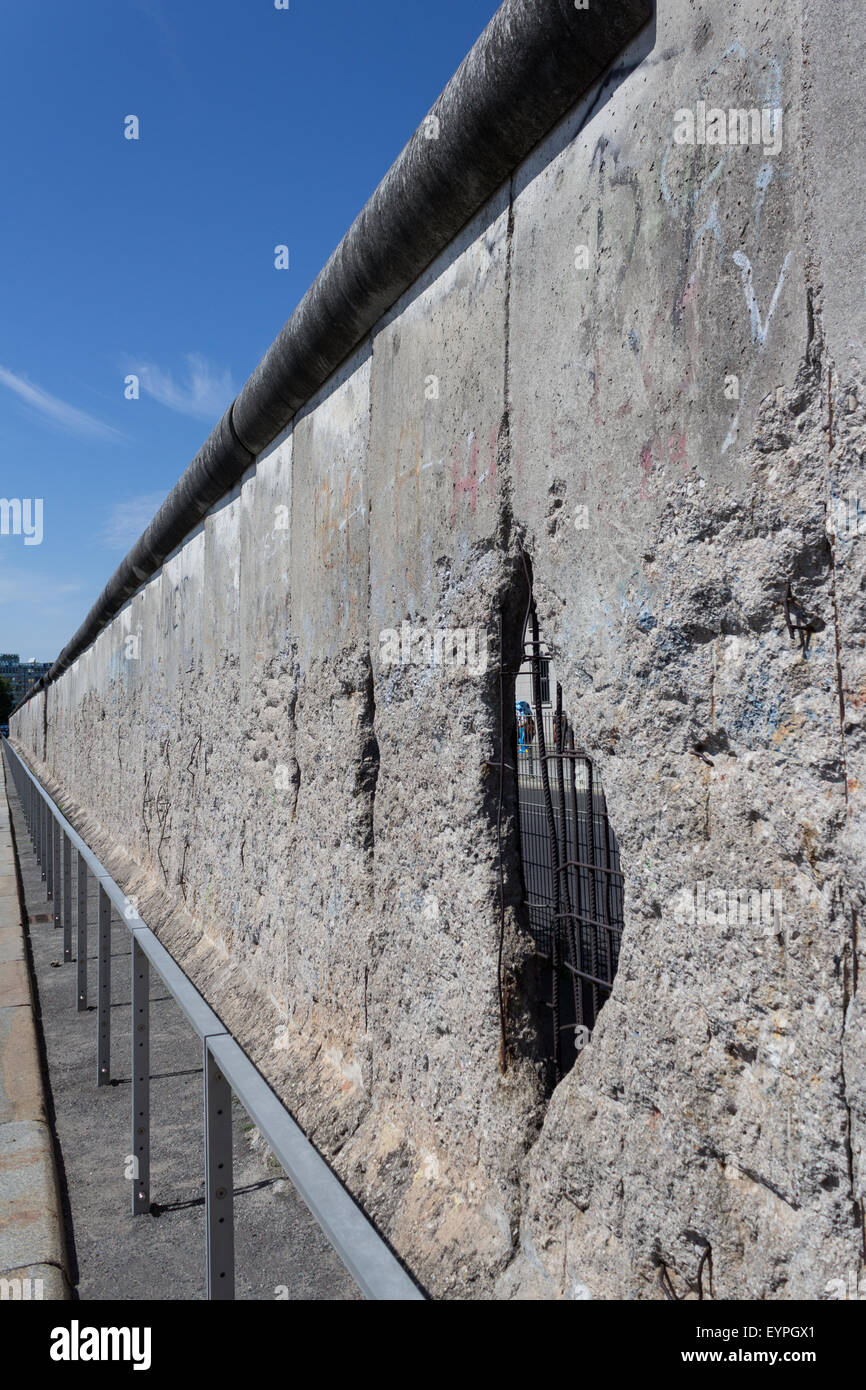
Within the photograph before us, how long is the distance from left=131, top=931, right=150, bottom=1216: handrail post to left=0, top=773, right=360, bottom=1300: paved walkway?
99 mm

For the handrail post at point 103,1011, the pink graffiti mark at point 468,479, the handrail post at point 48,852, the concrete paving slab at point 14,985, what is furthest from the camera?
the handrail post at point 48,852

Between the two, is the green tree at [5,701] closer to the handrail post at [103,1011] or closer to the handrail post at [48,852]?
the handrail post at [48,852]

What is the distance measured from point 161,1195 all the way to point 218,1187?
175 cm

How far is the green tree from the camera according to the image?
110 meters

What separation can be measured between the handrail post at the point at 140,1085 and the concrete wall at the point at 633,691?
548mm

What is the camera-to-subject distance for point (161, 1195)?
149 inches

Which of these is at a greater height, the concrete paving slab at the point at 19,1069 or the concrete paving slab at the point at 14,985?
the concrete paving slab at the point at 19,1069

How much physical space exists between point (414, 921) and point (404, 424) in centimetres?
153

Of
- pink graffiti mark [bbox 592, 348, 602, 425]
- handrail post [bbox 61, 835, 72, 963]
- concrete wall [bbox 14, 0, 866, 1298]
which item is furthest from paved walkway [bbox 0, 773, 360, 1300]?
pink graffiti mark [bbox 592, 348, 602, 425]

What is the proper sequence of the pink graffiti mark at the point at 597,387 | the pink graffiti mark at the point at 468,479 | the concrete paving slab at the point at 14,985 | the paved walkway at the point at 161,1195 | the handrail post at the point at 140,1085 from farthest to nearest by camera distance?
1. the concrete paving slab at the point at 14,985
2. the handrail post at the point at 140,1085
3. the paved walkway at the point at 161,1195
4. the pink graffiti mark at the point at 468,479
5. the pink graffiti mark at the point at 597,387

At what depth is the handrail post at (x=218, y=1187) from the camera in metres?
2.21

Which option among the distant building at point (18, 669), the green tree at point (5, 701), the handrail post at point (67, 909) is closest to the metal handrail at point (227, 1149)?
the handrail post at point (67, 909)
